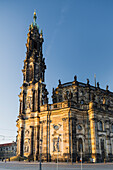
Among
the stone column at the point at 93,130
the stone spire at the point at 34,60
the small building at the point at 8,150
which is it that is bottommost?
the small building at the point at 8,150

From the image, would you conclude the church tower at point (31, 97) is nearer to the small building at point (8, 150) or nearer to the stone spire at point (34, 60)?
the stone spire at point (34, 60)

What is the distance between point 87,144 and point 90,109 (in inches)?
320

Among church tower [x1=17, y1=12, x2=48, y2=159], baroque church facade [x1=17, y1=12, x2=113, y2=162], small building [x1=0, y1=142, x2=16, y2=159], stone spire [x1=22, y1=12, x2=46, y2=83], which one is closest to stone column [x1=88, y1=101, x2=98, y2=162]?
baroque church facade [x1=17, y1=12, x2=113, y2=162]

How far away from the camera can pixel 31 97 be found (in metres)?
53.8

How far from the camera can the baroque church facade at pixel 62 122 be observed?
42.5m

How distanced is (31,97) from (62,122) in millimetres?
13757

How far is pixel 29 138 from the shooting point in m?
49.4

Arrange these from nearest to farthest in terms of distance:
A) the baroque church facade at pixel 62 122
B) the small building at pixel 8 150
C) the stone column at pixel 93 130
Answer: the stone column at pixel 93 130 → the baroque church facade at pixel 62 122 → the small building at pixel 8 150

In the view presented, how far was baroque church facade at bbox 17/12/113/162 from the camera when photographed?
42.5 meters

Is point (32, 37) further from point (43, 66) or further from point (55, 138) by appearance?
point (55, 138)

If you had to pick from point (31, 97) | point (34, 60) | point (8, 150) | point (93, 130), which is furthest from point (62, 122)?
point (8, 150)

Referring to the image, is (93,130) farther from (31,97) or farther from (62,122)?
(31,97)

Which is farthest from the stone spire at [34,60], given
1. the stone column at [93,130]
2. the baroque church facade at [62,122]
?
the stone column at [93,130]

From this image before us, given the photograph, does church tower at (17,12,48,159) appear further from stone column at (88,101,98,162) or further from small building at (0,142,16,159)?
small building at (0,142,16,159)
